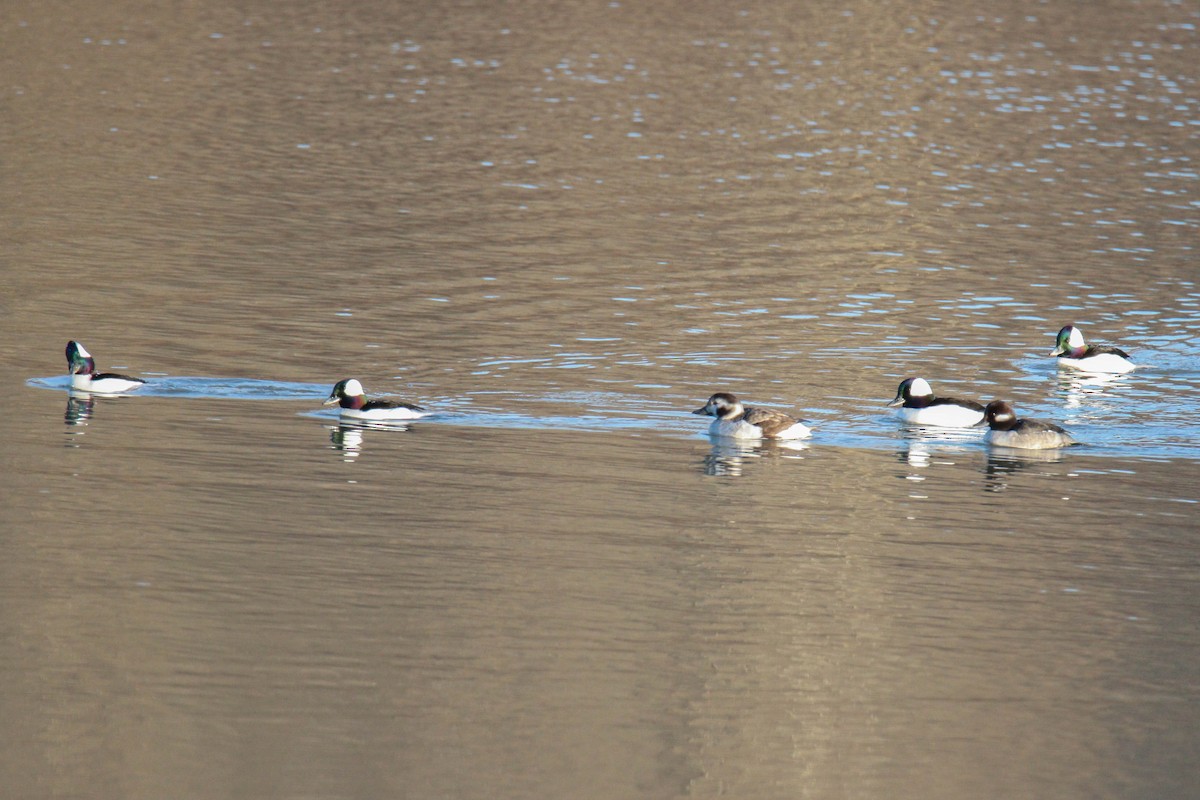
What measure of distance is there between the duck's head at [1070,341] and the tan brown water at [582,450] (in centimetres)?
59

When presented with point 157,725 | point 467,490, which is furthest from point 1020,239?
point 157,725

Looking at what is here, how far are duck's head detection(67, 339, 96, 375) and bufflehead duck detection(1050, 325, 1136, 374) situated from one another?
1247 cm

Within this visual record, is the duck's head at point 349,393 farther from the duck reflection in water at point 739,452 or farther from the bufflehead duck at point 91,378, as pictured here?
the duck reflection in water at point 739,452

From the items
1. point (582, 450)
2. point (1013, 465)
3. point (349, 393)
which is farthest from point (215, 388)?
point (1013, 465)

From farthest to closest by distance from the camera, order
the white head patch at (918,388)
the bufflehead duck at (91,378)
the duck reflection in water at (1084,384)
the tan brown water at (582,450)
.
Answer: the duck reflection in water at (1084,384)
the white head patch at (918,388)
the bufflehead duck at (91,378)
the tan brown water at (582,450)

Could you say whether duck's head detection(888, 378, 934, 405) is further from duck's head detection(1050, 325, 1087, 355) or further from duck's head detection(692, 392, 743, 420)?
duck's head detection(1050, 325, 1087, 355)

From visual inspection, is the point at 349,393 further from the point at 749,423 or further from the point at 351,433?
the point at 749,423

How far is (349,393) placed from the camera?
2139 centimetres

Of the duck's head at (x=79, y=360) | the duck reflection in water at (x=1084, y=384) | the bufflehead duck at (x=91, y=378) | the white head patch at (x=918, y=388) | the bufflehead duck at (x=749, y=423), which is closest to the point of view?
the bufflehead duck at (x=749, y=423)

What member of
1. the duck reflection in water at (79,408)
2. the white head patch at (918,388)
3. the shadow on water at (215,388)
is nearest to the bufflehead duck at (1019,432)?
the white head patch at (918,388)

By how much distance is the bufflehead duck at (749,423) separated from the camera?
20500 mm

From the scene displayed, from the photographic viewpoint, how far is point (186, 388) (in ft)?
74.0

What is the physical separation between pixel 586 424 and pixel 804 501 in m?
3.94

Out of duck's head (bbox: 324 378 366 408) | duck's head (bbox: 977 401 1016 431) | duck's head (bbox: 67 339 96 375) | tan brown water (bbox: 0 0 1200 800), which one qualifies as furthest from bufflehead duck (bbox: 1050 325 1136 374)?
duck's head (bbox: 67 339 96 375)
